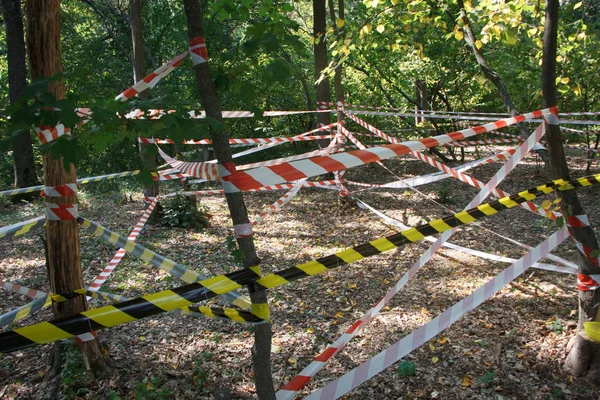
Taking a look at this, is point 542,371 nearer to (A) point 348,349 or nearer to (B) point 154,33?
(A) point 348,349

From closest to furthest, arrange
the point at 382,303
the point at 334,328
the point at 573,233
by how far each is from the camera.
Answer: the point at 382,303 → the point at 573,233 → the point at 334,328

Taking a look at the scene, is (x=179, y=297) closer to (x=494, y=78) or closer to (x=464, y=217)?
(x=464, y=217)

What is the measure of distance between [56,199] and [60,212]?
9 cm

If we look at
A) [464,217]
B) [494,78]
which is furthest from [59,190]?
[494,78]

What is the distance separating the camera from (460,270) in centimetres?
478

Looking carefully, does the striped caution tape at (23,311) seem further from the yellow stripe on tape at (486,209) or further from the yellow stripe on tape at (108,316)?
the yellow stripe on tape at (486,209)

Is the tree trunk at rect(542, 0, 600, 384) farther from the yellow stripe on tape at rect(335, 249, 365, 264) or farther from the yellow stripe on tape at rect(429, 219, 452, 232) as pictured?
the yellow stripe on tape at rect(335, 249, 365, 264)

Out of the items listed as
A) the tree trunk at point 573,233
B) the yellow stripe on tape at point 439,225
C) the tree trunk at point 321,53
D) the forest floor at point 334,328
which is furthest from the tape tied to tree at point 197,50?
the tree trunk at point 321,53

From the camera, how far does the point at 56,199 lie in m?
2.81

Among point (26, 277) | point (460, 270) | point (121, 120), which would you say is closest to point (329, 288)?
point (460, 270)

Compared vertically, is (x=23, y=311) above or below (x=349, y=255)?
below

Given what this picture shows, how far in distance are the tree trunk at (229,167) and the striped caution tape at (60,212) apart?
1.60 meters

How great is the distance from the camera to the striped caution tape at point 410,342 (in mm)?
2178

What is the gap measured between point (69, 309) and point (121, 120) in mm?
1899
